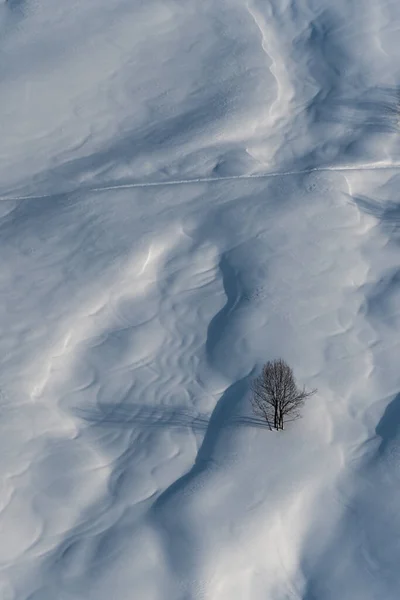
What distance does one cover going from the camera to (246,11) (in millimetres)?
40938

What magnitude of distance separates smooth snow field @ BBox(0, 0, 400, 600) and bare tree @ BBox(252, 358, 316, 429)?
354mm

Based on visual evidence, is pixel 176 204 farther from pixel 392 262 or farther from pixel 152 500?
pixel 152 500

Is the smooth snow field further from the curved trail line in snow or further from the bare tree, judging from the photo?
the bare tree

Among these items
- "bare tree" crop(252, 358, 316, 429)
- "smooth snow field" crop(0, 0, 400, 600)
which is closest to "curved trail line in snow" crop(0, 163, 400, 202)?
"smooth snow field" crop(0, 0, 400, 600)

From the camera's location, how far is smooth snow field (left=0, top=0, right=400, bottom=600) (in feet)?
82.0

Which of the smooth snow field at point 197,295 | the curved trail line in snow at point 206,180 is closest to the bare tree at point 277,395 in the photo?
the smooth snow field at point 197,295

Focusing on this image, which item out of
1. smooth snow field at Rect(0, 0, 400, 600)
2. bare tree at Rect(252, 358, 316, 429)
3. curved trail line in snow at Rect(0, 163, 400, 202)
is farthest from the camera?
curved trail line in snow at Rect(0, 163, 400, 202)

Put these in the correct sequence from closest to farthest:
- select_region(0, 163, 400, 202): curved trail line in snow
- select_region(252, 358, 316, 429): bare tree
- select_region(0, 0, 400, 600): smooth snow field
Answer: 1. select_region(0, 0, 400, 600): smooth snow field
2. select_region(252, 358, 316, 429): bare tree
3. select_region(0, 163, 400, 202): curved trail line in snow

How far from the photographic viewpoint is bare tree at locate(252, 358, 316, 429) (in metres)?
26.7

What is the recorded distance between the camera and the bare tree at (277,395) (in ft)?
87.5

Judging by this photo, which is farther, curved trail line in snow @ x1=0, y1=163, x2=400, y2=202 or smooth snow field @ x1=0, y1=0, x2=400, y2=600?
curved trail line in snow @ x1=0, y1=163, x2=400, y2=202

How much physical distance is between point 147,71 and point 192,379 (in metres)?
15.0

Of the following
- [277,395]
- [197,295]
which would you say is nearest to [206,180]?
[197,295]

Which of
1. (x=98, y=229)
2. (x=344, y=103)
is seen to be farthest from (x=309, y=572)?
(x=344, y=103)
